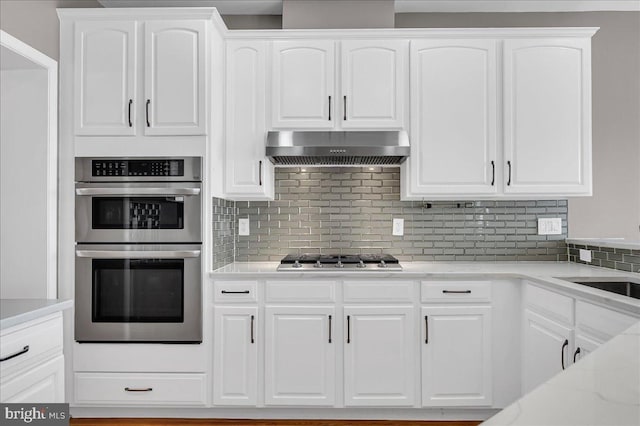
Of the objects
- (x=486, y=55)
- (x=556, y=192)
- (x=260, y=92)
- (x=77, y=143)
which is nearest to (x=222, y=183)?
(x=260, y=92)

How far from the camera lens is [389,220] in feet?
11.3

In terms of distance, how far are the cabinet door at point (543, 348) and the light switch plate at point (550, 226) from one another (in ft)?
2.98

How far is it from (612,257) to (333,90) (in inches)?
78.7

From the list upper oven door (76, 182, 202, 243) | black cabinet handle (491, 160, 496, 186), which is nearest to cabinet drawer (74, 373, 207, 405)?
upper oven door (76, 182, 202, 243)

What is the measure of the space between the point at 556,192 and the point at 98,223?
9.13 feet

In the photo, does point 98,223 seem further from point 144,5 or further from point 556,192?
point 556,192

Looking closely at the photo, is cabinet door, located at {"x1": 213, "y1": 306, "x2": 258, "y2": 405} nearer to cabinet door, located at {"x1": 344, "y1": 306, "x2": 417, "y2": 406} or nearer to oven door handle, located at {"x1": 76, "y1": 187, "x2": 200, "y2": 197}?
cabinet door, located at {"x1": 344, "y1": 306, "x2": 417, "y2": 406}

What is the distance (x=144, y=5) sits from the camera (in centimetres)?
336

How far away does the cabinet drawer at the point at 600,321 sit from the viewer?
6.26 ft

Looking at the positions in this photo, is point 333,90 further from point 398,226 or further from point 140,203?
point 140,203

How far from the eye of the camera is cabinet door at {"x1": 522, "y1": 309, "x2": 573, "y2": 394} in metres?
2.34

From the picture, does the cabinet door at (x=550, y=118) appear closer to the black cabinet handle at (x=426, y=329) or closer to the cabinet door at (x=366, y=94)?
the cabinet door at (x=366, y=94)

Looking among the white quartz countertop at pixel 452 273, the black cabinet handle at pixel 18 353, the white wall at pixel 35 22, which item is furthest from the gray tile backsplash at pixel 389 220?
the black cabinet handle at pixel 18 353

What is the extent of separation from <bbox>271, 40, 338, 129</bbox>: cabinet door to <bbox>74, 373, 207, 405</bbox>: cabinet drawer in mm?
1633
